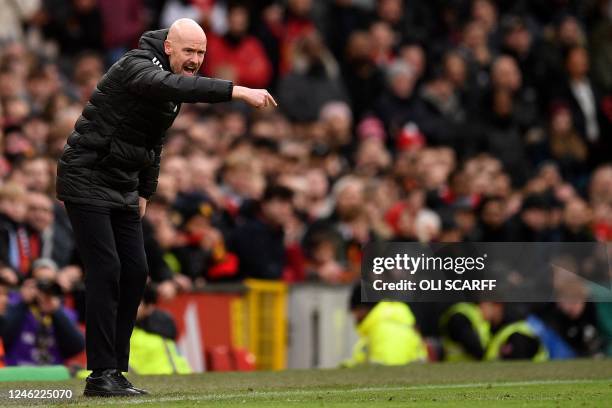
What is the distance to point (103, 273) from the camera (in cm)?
887

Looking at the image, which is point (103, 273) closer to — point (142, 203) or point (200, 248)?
point (142, 203)

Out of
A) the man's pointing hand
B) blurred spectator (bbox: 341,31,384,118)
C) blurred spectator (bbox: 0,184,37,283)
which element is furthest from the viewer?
blurred spectator (bbox: 341,31,384,118)

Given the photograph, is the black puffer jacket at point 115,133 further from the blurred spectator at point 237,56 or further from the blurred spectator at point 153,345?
the blurred spectator at point 237,56

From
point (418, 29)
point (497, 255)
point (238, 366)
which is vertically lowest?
point (238, 366)

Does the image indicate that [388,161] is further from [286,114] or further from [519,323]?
[519,323]

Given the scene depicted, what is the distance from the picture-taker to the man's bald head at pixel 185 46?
28.6ft

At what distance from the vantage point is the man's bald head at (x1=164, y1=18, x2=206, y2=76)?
8711 mm

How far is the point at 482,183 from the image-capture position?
17797mm

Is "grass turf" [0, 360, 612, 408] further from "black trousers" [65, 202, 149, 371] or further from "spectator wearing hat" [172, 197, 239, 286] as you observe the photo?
"spectator wearing hat" [172, 197, 239, 286]

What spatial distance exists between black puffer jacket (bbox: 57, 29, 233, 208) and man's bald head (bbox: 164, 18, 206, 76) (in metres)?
0.07

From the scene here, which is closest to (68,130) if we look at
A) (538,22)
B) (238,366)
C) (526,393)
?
(238,366)

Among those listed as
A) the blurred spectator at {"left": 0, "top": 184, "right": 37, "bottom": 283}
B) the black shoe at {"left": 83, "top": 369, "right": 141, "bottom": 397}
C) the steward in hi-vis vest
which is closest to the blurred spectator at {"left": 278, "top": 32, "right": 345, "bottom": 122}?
the steward in hi-vis vest

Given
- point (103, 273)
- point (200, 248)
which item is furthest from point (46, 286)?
point (103, 273)

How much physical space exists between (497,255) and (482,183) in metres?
7.07
